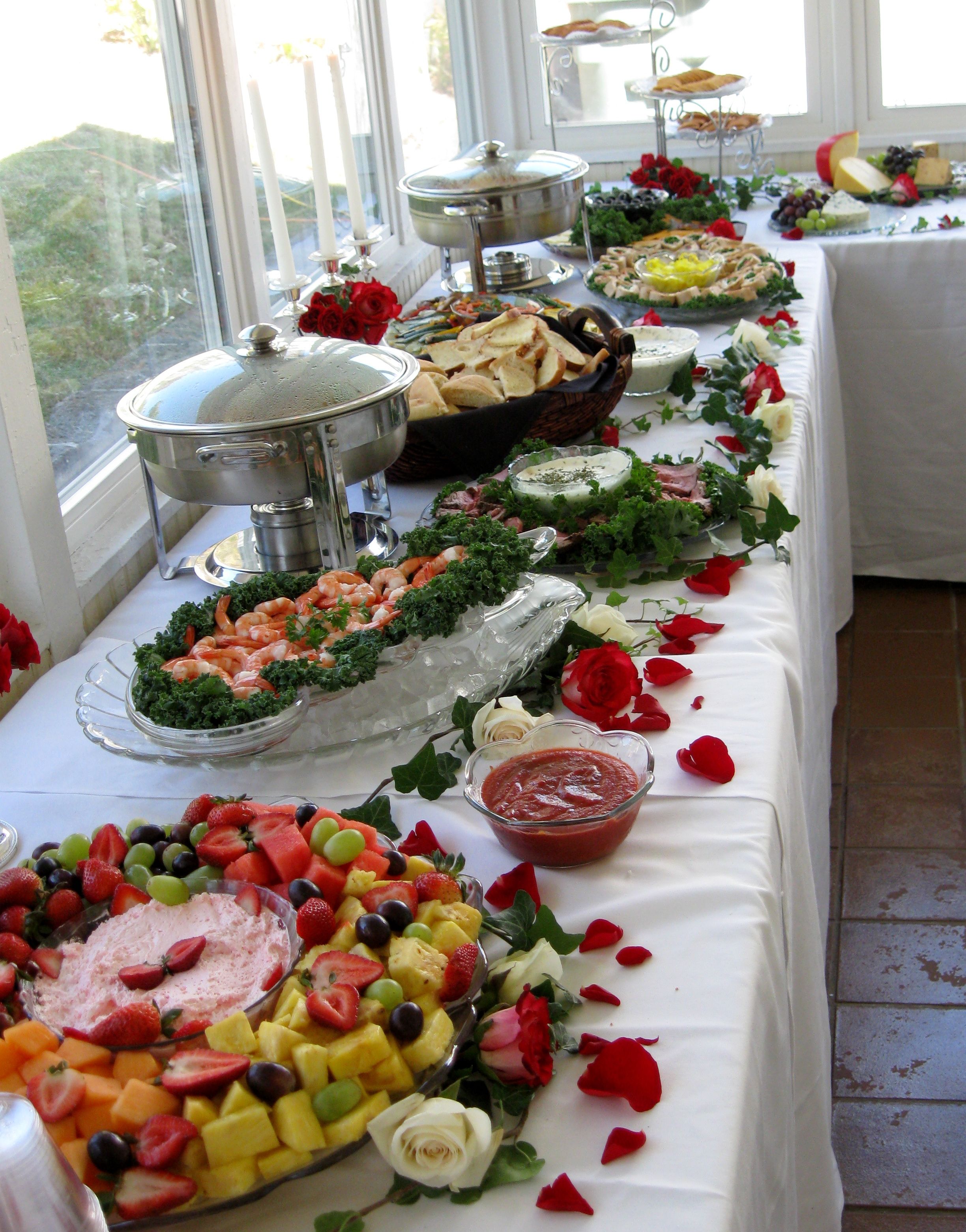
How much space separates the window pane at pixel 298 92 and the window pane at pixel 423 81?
20 centimetres

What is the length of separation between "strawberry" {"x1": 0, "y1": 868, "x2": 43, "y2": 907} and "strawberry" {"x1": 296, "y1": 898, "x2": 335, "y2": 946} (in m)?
0.19

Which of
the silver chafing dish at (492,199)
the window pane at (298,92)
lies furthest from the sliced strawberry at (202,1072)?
the silver chafing dish at (492,199)

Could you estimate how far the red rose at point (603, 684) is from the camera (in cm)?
103

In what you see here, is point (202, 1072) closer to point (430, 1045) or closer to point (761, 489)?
point (430, 1045)

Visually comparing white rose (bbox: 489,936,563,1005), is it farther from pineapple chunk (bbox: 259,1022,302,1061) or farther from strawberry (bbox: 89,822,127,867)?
strawberry (bbox: 89,822,127,867)

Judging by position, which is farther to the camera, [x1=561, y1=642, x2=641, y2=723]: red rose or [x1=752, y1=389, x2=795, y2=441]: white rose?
[x1=752, y1=389, x2=795, y2=441]: white rose

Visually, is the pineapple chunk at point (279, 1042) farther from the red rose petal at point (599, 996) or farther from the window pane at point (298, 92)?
the window pane at point (298, 92)

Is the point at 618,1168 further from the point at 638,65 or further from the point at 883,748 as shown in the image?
the point at 638,65

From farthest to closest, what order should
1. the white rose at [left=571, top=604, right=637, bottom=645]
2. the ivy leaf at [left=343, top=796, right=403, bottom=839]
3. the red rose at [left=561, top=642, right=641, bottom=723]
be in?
the white rose at [left=571, top=604, right=637, bottom=645] < the red rose at [left=561, top=642, right=641, bottom=723] < the ivy leaf at [left=343, top=796, right=403, bottom=839]

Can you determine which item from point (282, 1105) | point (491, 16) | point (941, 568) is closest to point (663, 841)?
point (282, 1105)

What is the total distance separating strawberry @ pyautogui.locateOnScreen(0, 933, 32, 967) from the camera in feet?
2.40

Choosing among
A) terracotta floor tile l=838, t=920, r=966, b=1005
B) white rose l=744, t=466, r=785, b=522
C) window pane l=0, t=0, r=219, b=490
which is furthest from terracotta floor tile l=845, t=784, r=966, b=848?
window pane l=0, t=0, r=219, b=490

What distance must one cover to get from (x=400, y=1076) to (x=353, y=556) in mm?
729

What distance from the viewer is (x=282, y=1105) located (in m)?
0.61
